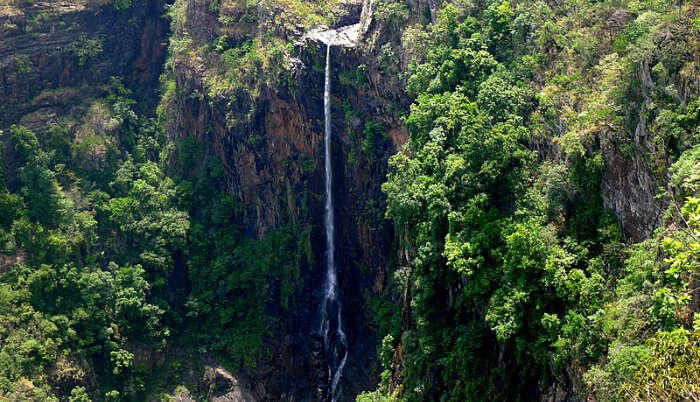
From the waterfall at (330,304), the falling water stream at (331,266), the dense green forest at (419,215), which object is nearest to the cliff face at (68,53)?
the dense green forest at (419,215)

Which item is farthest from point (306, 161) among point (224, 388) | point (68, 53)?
point (68, 53)

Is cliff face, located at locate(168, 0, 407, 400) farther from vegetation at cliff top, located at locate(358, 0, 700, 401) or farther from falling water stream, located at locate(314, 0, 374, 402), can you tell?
vegetation at cliff top, located at locate(358, 0, 700, 401)

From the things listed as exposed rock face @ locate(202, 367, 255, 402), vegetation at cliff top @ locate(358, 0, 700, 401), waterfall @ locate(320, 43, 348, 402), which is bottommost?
exposed rock face @ locate(202, 367, 255, 402)

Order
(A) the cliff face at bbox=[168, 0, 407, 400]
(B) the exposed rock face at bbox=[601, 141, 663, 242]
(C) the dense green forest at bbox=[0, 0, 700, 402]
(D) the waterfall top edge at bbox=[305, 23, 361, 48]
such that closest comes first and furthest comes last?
(C) the dense green forest at bbox=[0, 0, 700, 402]
(B) the exposed rock face at bbox=[601, 141, 663, 242]
(A) the cliff face at bbox=[168, 0, 407, 400]
(D) the waterfall top edge at bbox=[305, 23, 361, 48]

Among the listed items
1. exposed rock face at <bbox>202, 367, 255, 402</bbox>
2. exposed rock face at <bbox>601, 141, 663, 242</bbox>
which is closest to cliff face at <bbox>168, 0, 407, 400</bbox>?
exposed rock face at <bbox>202, 367, 255, 402</bbox>

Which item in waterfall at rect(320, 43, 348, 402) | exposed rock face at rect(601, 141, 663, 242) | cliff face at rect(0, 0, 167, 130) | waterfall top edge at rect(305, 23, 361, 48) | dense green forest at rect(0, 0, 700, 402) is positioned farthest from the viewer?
cliff face at rect(0, 0, 167, 130)

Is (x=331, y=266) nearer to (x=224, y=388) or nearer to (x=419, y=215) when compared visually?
(x=224, y=388)
